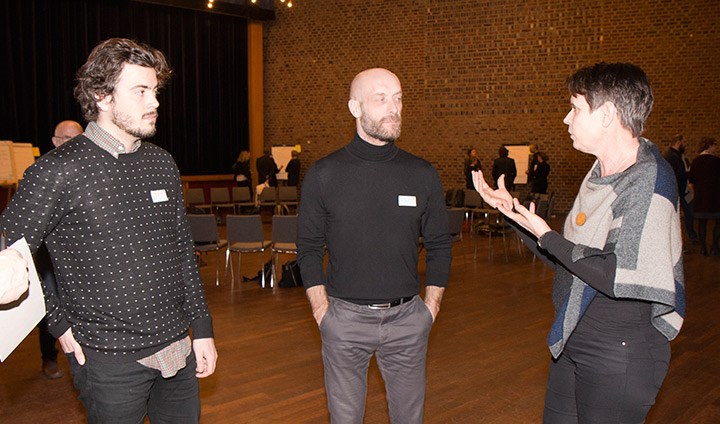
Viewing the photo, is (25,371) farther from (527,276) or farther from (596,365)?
(527,276)

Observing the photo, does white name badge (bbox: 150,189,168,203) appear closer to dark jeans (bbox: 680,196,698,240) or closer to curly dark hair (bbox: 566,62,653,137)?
curly dark hair (bbox: 566,62,653,137)

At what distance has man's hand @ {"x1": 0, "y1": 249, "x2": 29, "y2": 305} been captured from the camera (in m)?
1.13

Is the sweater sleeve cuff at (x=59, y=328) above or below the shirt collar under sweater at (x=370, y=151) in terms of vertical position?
below

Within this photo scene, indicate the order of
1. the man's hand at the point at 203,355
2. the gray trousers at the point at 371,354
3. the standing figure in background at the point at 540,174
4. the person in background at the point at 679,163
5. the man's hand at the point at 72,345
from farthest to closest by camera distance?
the standing figure in background at the point at 540,174 → the person in background at the point at 679,163 → the gray trousers at the point at 371,354 → the man's hand at the point at 203,355 → the man's hand at the point at 72,345

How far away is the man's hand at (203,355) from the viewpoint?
6.91ft

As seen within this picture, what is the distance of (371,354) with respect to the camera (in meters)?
2.47

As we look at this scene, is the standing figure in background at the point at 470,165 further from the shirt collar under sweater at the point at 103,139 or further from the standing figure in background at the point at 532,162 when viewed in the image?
the shirt collar under sweater at the point at 103,139

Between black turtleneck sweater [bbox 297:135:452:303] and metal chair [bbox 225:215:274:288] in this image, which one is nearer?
black turtleneck sweater [bbox 297:135:452:303]

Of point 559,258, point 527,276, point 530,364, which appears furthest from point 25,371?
point 527,276

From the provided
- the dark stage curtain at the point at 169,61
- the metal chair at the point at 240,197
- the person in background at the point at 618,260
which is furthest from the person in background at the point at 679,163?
the dark stage curtain at the point at 169,61

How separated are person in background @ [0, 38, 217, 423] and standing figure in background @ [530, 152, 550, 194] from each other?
1164 cm

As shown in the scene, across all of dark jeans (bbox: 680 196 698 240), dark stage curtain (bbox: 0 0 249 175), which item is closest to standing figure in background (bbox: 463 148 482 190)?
dark jeans (bbox: 680 196 698 240)

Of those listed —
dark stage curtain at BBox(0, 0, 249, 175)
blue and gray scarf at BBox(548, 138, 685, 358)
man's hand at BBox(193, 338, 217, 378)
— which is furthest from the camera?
dark stage curtain at BBox(0, 0, 249, 175)

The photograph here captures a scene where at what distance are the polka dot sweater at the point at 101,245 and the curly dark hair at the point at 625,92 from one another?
1.38m
